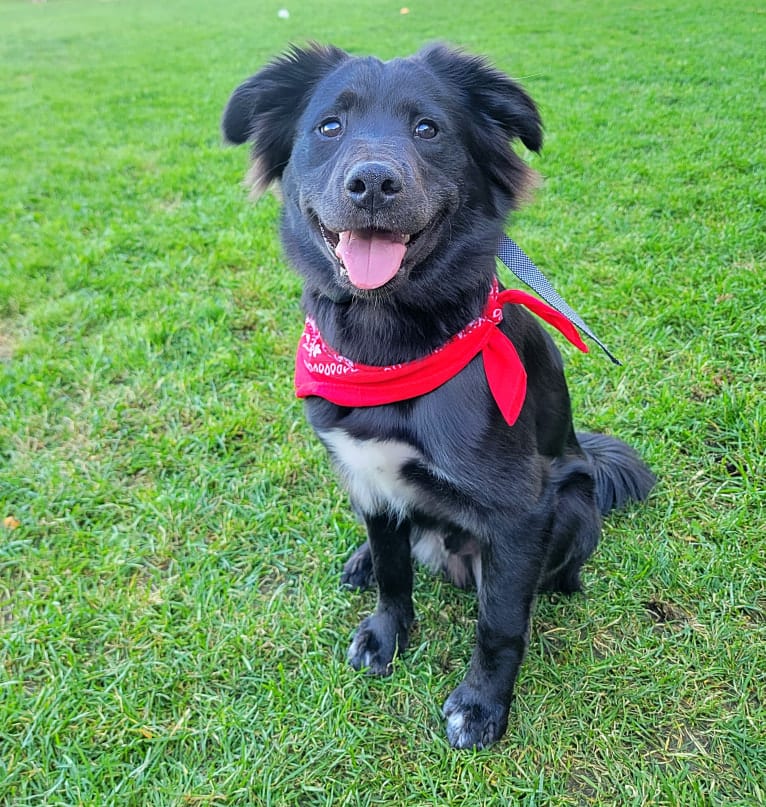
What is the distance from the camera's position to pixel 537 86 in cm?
735

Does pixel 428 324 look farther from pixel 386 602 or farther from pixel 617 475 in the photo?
pixel 617 475

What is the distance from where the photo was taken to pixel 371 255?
1.70 meters

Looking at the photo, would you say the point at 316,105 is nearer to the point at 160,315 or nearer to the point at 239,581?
the point at 239,581

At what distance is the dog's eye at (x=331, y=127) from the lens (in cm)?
190

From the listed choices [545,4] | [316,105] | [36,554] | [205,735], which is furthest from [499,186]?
[545,4]

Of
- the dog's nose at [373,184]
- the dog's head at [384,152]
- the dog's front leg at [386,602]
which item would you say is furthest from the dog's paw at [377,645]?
the dog's nose at [373,184]

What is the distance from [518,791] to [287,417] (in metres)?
1.85

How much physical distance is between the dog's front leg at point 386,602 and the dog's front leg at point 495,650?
258mm

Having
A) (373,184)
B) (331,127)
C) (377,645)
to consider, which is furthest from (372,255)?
(377,645)

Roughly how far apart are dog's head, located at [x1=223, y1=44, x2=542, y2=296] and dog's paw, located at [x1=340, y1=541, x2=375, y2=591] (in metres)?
1.06

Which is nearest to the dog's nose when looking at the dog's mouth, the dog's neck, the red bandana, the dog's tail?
the dog's mouth

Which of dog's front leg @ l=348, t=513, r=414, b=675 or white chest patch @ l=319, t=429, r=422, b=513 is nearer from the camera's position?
white chest patch @ l=319, t=429, r=422, b=513

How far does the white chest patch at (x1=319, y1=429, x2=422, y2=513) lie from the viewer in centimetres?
182

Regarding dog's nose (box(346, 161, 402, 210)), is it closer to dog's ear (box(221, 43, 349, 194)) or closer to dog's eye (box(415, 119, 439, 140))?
dog's eye (box(415, 119, 439, 140))
